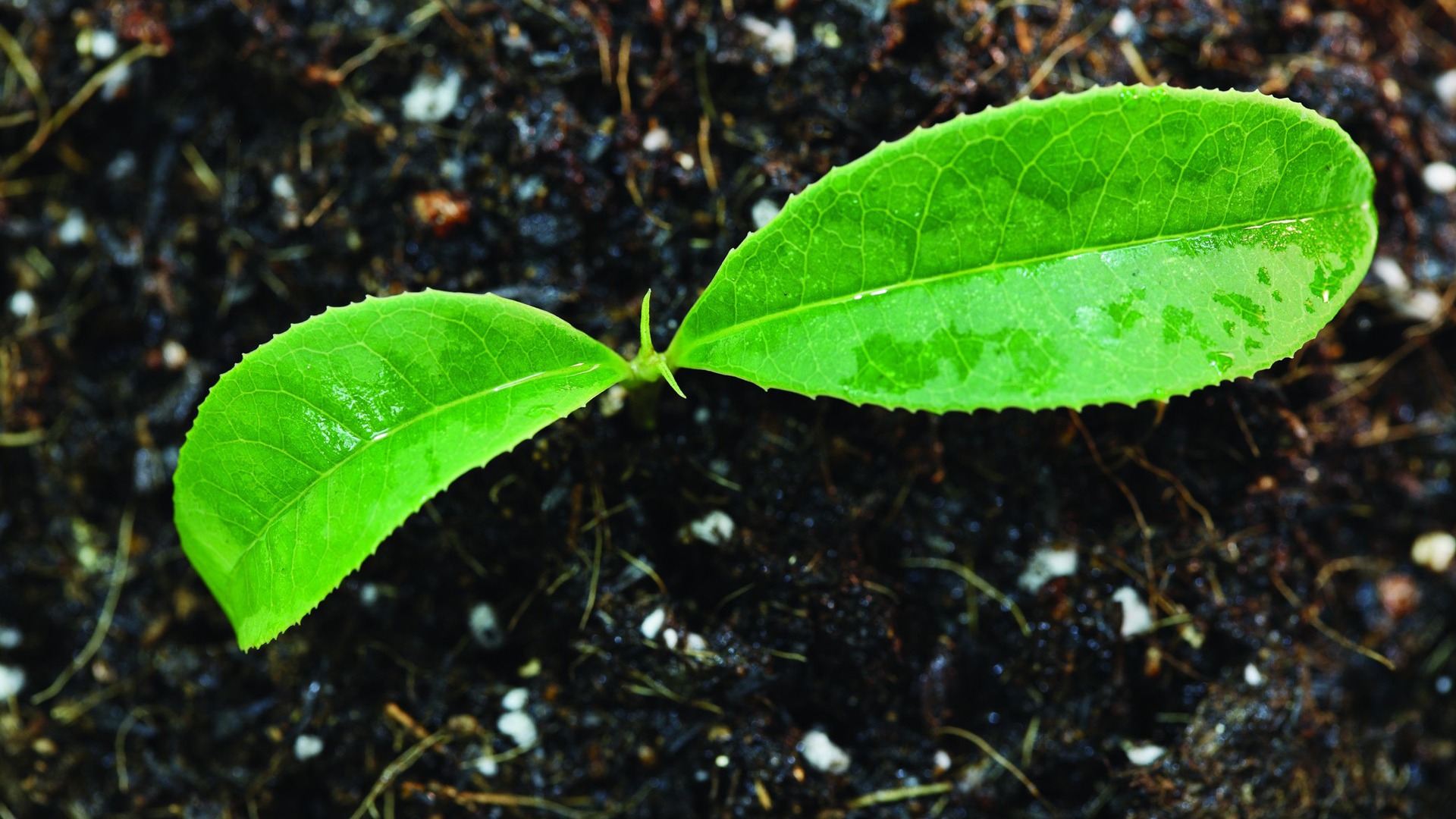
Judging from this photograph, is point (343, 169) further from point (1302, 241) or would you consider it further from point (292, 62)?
point (1302, 241)

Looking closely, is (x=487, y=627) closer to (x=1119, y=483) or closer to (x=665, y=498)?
(x=665, y=498)

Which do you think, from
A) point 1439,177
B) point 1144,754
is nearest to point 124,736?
point 1144,754

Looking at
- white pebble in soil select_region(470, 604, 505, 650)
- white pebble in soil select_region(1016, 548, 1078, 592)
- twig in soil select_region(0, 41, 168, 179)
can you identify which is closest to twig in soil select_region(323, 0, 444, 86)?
twig in soil select_region(0, 41, 168, 179)

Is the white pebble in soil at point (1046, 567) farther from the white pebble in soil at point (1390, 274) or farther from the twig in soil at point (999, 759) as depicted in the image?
the white pebble in soil at point (1390, 274)

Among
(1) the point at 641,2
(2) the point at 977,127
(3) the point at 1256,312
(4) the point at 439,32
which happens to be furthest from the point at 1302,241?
(4) the point at 439,32

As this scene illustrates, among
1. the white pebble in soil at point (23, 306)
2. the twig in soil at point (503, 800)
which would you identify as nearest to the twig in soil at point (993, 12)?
the twig in soil at point (503, 800)

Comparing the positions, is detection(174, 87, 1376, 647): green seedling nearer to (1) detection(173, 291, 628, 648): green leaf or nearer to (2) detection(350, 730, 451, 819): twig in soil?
(1) detection(173, 291, 628, 648): green leaf
